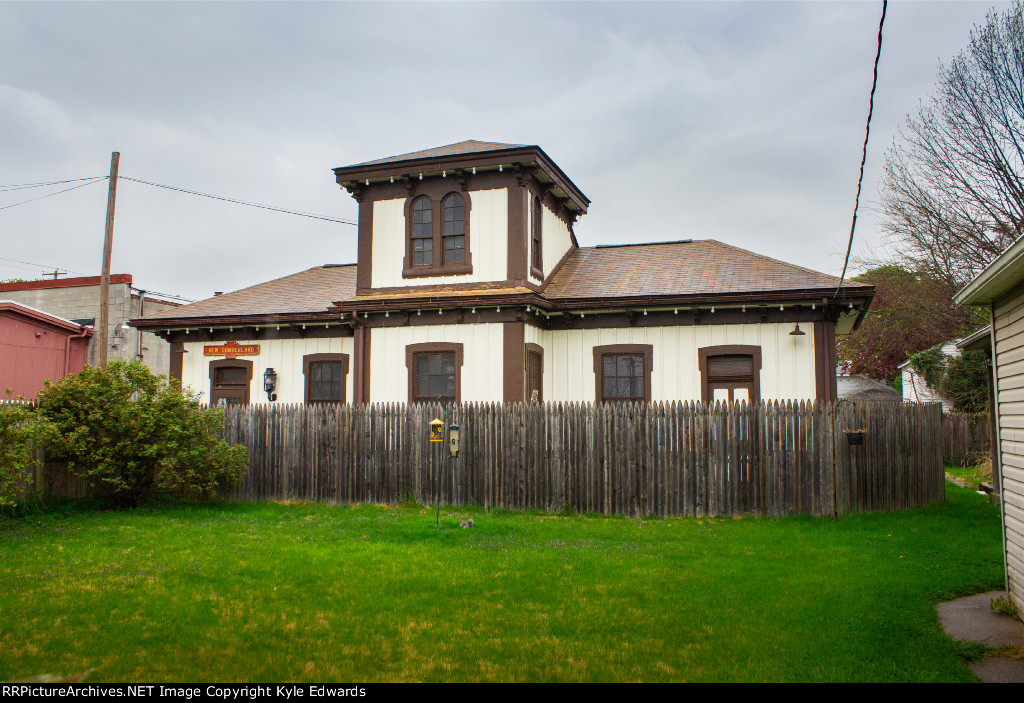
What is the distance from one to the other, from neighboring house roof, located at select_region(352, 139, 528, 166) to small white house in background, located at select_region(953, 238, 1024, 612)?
34.5ft

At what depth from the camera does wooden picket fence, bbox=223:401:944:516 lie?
12508 mm

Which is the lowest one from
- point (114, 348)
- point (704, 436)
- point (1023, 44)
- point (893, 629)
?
point (893, 629)

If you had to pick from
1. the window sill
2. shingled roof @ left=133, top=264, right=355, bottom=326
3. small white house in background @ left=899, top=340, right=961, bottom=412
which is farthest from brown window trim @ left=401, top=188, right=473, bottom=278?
small white house in background @ left=899, top=340, right=961, bottom=412

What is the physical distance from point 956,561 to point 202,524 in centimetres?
1018

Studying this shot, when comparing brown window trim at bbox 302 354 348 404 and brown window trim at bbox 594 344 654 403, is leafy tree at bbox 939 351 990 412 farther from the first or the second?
brown window trim at bbox 302 354 348 404

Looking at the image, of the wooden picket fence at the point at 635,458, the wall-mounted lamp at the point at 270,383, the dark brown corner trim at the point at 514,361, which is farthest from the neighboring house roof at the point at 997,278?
the wall-mounted lamp at the point at 270,383

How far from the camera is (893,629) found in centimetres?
638

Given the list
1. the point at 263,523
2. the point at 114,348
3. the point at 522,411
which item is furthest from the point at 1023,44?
the point at 114,348

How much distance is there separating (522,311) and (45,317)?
2101 centimetres

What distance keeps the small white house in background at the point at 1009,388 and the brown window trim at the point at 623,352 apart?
8605 mm

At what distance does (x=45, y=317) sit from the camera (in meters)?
28.1

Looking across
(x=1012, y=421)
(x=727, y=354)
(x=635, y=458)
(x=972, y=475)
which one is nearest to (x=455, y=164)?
(x=727, y=354)

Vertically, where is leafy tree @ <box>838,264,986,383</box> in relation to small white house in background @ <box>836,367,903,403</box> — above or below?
above

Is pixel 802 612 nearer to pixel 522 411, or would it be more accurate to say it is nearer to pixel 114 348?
pixel 522 411
